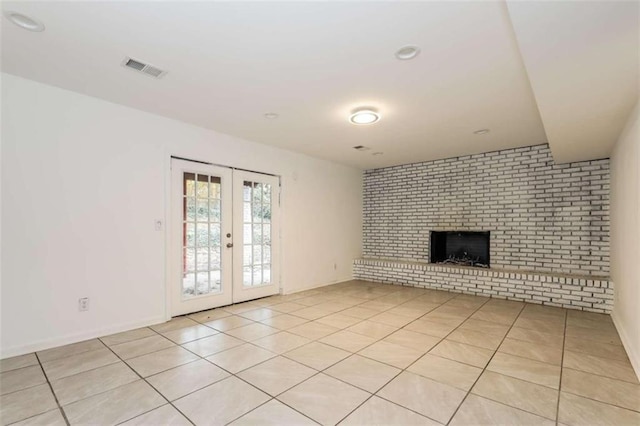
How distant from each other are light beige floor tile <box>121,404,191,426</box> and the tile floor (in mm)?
11

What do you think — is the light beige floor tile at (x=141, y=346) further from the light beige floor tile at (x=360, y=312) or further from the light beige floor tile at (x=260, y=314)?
the light beige floor tile at (x=360, y=312)

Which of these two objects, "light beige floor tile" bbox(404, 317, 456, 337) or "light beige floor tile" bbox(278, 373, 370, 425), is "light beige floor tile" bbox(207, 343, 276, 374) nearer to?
"light beige floor tile" bbox(278, 373, 370, 425)

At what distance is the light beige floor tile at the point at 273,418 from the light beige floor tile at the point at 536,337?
255 centimetres

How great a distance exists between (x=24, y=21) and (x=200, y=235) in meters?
2.72

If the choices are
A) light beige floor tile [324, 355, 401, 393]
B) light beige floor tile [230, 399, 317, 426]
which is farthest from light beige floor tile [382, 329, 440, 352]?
light beige floor tile [230, 399, 317, 426]

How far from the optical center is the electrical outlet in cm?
320

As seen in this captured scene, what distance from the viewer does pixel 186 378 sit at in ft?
7.96

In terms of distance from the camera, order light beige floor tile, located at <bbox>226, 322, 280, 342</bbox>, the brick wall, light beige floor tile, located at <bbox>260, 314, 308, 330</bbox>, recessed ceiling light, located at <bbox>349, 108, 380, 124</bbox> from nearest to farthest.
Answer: light beige floor tile, located at <bbox>226, 322, 280, 342</bbox>, recessed ceiling light, located at <bbox>349, 108, 380, 124</bbox>, light beige floor tile, located at <bbox>260, 314, 308, 330</bbox>, the brick wall

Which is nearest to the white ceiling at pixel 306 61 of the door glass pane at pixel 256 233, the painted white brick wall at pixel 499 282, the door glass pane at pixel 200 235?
the door glass pane at pixel 200 235

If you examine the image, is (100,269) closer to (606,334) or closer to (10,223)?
(10,223)

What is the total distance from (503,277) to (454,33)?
14.0ft

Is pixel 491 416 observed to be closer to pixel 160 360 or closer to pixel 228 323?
pixel 160 360

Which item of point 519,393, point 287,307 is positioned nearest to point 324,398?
point 519,393

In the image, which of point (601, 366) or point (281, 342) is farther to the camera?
point (281, 342)
